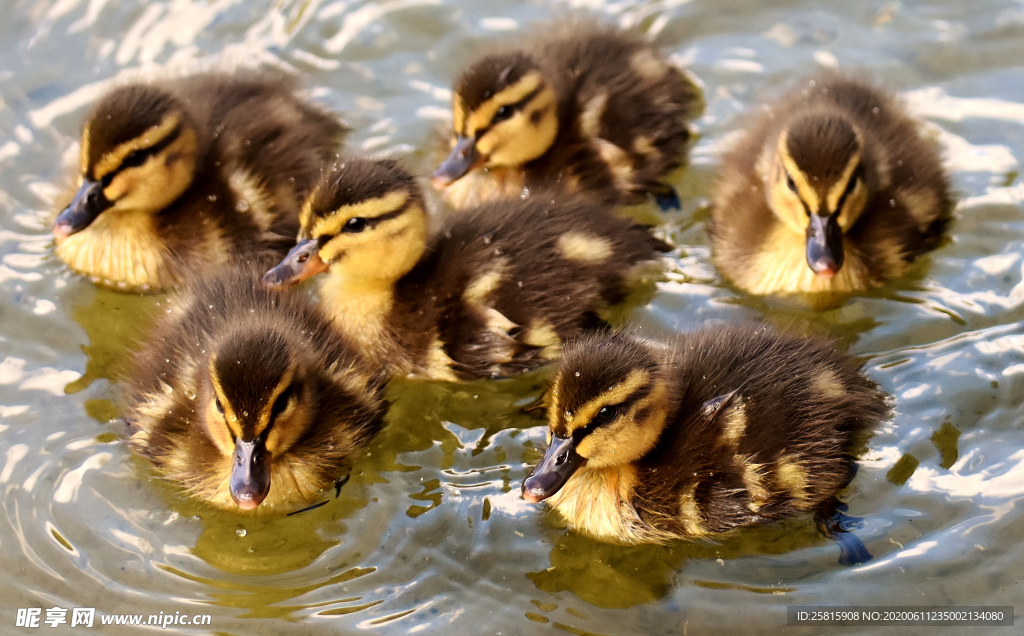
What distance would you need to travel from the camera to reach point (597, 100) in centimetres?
409

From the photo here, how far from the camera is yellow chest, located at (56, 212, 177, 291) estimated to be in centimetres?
380

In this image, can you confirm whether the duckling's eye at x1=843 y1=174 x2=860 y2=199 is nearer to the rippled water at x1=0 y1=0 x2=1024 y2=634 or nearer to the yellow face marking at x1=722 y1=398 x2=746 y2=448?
the rippled water at x1=0 y1=0 x2=1024 y2=634

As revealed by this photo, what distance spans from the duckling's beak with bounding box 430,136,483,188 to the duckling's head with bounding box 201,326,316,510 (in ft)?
3.87

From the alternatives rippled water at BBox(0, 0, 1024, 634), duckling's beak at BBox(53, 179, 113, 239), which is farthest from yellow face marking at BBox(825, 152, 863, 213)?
duckling's beak at BBox(53, 179, 113, 239)

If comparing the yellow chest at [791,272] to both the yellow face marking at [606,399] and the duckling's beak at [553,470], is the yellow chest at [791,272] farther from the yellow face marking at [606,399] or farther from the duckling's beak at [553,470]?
the duckling's beak at [553,470]

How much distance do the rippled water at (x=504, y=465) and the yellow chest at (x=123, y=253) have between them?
7 cm

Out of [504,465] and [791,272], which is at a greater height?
[791,272]

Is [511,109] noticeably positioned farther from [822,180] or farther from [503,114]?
[822,180]

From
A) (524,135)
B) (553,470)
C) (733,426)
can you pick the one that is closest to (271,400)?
(553,470)

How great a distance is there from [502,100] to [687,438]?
1.47 m

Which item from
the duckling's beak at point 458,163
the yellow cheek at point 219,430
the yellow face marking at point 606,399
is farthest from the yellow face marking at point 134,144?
the yellow face marking at point 606,399

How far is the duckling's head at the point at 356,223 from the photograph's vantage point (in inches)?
132

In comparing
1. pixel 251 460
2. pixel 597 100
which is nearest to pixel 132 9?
pixel 597 100

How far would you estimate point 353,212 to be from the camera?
3.34m
